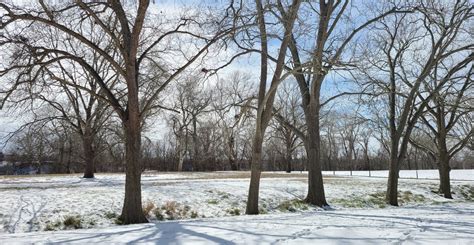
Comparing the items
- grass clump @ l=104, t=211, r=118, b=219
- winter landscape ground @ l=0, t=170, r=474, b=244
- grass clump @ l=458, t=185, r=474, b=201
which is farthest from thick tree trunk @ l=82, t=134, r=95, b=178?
grass clump @ l=458, t=185, r=474, b=201

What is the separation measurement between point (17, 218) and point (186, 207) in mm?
5476

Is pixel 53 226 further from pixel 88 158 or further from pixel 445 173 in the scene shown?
pixel 445 173

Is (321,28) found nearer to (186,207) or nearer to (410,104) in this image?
(410,104)

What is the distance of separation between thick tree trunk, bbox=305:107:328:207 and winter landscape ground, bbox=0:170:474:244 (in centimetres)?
77

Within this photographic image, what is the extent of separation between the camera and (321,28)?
580 inches

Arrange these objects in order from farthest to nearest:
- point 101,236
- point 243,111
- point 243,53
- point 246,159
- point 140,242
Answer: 1. point 246,159
2. point 243,111
3. point 243,53
4. point 101,236
5. point 140,242

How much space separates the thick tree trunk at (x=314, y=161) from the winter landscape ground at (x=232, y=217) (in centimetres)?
77

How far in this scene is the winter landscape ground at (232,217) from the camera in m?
6.00

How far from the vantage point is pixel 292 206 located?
625 inches

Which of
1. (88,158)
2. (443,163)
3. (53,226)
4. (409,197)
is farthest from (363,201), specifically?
(88,158)

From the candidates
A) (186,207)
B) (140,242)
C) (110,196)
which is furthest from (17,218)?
(140,242)

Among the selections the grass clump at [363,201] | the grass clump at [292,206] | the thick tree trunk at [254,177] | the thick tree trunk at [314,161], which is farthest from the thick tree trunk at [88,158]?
the thick tree trunk at [254,177]

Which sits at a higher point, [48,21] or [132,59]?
[48,21]

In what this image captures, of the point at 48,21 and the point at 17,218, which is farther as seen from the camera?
the point at 17,218
